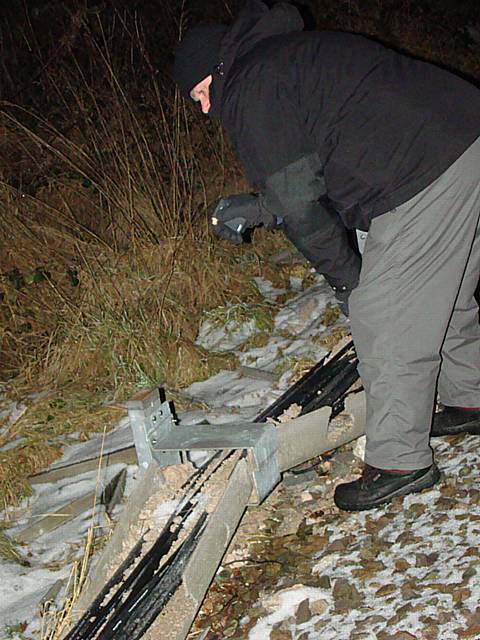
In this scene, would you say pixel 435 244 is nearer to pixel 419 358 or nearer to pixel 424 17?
pixel 419 358

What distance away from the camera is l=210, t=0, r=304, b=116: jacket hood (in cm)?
233

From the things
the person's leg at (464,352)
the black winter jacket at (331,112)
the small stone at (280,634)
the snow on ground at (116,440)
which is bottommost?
the snow on ground at (116,440)

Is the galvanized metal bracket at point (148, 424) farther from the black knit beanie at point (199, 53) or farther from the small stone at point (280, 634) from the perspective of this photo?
the black knit beanie at point (199, 53)

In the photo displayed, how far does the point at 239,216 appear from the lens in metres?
2.88

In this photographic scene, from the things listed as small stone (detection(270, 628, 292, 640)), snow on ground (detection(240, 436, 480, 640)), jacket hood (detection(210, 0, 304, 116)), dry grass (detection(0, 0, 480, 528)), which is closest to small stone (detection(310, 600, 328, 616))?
snow on ground (detection(240, 436, 480, 640))

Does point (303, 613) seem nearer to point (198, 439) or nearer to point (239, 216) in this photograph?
point (198, 439)

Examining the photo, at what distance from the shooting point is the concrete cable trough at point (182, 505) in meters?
2.08

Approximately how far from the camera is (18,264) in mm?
5672

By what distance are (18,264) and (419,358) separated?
13.5 feet

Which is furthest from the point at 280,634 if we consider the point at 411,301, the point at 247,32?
the point at 247,32

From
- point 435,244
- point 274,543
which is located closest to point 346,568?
point 274,543

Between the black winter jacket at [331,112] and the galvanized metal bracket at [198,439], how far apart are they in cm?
84

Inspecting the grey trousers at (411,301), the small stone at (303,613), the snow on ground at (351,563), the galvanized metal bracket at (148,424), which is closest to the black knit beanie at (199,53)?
the grey trousers at (411,301)

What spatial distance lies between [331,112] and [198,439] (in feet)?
4.15
